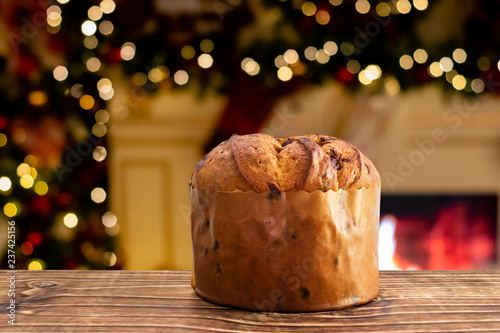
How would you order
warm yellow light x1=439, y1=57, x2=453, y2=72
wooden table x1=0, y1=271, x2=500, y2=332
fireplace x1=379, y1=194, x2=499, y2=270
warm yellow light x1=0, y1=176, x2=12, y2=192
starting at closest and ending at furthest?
wooden table x1=0, y1=271, x2=500, y2=332
warm yellow light x1=0, y1=176, x2=12, y2=192
warm yellow light x1=439, y1=57, x2=453, y2=72
fireplace x1=379, y1=194, x2=499, y2=270

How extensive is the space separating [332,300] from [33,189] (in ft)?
6.02

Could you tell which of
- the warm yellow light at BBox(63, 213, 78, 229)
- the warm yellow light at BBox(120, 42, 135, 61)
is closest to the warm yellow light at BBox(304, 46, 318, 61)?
the warm yellow light at BBox(120, 42, 135, 61)

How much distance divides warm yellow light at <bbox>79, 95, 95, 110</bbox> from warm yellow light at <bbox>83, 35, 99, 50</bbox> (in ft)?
0.78

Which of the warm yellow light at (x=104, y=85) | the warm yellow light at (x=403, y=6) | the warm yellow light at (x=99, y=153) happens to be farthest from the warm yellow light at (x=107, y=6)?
the warm yellow light at (x=403, y=6)

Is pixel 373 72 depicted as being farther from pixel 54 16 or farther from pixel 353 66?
pixel 54 16

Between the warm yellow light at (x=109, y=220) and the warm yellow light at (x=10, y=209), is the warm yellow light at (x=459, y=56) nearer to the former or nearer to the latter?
the warm yellow light at (x=109, y=220)

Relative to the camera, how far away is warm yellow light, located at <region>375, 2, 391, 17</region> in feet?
7.81

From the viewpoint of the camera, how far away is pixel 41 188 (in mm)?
2287

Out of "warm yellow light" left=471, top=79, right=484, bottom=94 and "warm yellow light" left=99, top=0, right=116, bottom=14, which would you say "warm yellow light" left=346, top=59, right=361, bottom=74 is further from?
"warm yellow light" left=99, top=0, right=116, bottom=14

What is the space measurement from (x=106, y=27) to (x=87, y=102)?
38cm

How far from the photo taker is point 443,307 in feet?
2.76

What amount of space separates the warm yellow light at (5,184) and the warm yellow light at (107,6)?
0.93 meters

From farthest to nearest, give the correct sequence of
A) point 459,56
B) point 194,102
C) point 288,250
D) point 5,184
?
point 194,102 → point 459,56 → point 5,184 → point 288,250

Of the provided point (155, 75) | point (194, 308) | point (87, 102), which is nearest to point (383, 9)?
point (155, 75)
